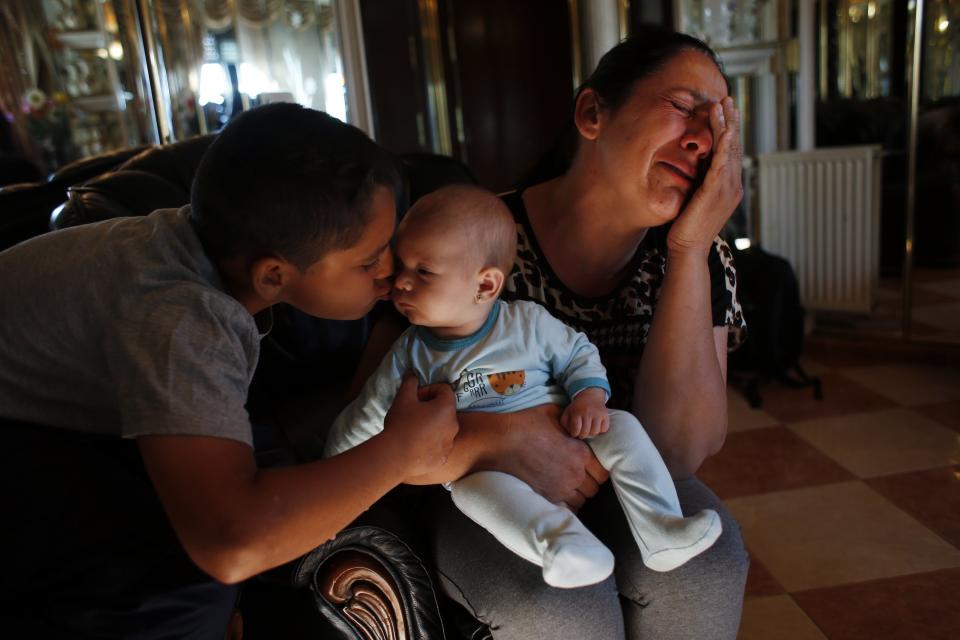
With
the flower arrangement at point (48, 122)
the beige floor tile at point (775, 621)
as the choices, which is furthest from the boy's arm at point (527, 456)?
the flower arrangement at point (48, 122)

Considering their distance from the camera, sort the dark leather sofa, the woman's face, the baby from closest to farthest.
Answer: the baby, the dark leather sofa, the woman's face

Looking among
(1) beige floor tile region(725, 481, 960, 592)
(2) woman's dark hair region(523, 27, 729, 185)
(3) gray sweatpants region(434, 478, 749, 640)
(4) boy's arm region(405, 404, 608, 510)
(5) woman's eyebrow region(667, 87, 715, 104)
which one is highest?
(2) woman's dark hair region(523, 27, 729, 185)

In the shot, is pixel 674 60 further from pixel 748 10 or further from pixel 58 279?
pixel 748 10

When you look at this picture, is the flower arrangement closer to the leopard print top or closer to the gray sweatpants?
the leopard print top

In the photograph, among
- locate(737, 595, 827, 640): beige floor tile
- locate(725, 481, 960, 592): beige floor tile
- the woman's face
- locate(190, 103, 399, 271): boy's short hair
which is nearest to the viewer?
locate(190, 103, 399, 271): boy's short hair

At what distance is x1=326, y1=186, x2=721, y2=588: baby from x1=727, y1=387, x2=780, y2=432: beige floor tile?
66.5 inches

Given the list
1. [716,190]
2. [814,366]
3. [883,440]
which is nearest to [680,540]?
[716,190]

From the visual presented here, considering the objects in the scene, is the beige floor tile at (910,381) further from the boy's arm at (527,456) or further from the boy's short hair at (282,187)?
the boy's short hair at (282,187)

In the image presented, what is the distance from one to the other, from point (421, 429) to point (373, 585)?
296 millimetres

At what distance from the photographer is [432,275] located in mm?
1048

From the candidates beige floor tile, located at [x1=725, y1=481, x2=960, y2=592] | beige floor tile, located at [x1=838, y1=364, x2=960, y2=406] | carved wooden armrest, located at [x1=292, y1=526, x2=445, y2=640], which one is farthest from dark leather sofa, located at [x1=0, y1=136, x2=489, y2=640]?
beige floor tile, located at [x1=838, y1=364, x2=960, y2=406]

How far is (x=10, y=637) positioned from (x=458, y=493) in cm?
54

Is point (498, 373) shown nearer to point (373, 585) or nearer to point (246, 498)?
point (373, 585)

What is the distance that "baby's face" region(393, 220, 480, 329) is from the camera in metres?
1.04
